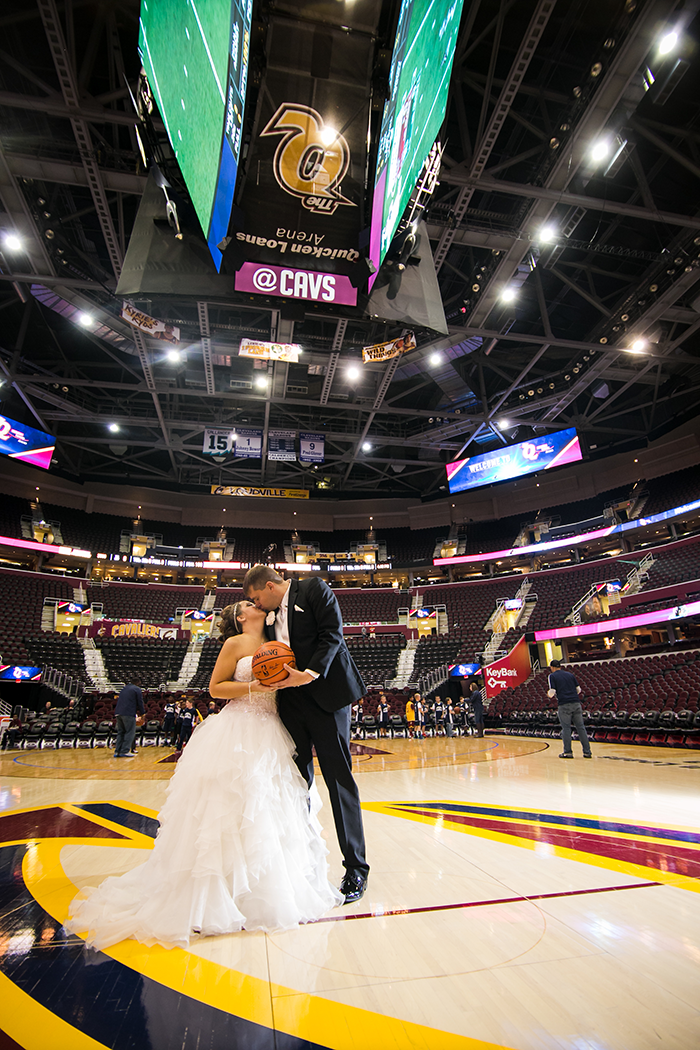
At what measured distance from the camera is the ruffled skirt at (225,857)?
1719mm

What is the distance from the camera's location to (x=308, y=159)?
681cm

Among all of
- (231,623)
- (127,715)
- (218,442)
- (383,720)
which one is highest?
(218,442)

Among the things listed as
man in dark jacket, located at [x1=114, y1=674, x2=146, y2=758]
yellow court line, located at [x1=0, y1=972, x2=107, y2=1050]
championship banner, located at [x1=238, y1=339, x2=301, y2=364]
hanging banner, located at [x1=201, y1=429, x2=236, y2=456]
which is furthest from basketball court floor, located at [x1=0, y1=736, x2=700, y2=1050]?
hanging banner, located at [x1=201, y1=429, x2=236, y2=456]

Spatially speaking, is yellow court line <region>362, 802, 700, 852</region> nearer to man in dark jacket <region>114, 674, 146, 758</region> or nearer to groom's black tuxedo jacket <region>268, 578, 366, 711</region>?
groom's black tuxedo jacket <region>268, 578, 366, 711</region>

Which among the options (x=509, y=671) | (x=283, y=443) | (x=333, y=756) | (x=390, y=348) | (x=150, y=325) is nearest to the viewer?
(x=333, y=756)

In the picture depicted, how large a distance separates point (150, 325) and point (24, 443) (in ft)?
32.1

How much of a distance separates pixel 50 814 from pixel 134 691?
4.26m

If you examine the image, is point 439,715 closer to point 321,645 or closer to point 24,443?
point 321,645

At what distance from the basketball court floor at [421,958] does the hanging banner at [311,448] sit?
16172 millimetres

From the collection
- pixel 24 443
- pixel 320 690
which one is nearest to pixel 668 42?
pixel 320 690

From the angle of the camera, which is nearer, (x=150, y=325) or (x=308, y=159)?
(x=308, y=159)

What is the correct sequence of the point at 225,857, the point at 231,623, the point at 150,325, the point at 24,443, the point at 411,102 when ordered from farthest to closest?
the point at 24,443
the point at 150,325
the point at 411,102
the point at 231,623
the point at 225,857

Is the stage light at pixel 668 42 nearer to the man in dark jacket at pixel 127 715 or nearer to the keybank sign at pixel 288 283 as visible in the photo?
the keybank sign at pixel 288 283

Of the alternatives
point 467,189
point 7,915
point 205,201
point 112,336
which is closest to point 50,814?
point 7,915
